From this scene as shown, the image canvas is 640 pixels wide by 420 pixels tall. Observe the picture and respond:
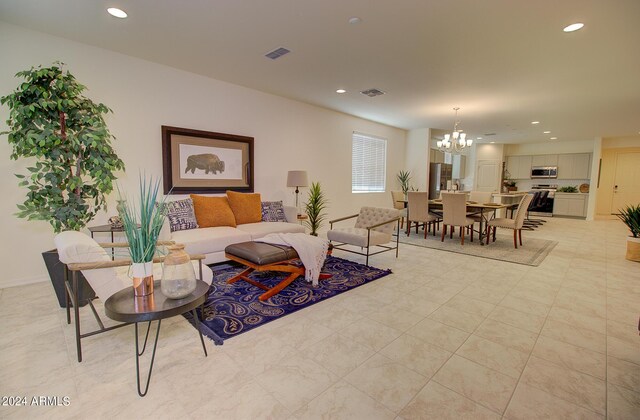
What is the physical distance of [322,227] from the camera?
6305 mm

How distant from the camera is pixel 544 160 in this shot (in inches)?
411

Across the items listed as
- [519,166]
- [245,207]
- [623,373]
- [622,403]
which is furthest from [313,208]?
[519,166]

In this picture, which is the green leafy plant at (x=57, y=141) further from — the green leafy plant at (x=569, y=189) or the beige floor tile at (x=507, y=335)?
the green leafy plant at (x=569, y=189)

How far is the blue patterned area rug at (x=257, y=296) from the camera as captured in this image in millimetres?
2389

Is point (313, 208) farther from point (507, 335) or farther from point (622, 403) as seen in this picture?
point (622, 403)

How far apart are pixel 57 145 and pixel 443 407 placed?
11.5 feet

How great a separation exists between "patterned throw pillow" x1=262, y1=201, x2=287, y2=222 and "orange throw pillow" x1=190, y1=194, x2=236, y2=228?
609mm

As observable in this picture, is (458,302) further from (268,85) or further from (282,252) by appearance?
(268,85)

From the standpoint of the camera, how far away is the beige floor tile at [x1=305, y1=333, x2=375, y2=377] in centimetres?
189

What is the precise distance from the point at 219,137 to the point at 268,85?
3.76 feet

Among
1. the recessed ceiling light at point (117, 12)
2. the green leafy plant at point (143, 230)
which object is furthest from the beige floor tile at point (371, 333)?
the recessed ceiling light at point (117, 12)

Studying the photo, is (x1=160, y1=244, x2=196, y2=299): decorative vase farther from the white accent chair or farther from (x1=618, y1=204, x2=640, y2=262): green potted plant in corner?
(x1=618, y1=204, x2=640, y2=262): green potted plant in corner

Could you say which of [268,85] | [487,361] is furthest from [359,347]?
[268,85]

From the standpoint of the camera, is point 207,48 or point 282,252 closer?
point 282,252
